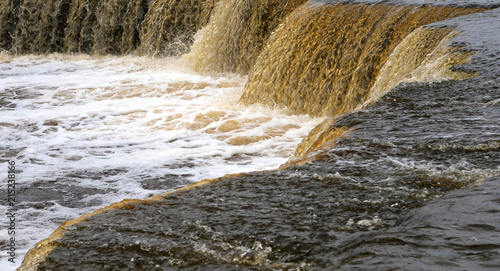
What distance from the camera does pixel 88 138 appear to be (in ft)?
Result: 22.5

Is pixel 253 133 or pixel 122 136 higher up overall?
pixel 253 133

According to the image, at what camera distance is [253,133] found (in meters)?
6.70

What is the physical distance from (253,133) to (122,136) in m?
1.51

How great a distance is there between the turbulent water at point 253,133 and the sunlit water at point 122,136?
0.03 m

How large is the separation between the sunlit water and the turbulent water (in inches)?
1.2

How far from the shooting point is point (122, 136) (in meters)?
6.92

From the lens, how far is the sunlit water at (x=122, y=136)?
516 cm

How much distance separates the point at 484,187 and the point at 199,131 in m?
4.71

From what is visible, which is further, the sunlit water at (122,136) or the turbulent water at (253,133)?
the sunlit water at (122,136)

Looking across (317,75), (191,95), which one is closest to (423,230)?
(317,75)

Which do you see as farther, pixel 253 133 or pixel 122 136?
pixel 122 136

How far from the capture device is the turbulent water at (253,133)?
2.15 meters

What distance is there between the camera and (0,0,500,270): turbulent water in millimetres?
2146

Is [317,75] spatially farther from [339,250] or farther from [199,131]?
[339,250]
